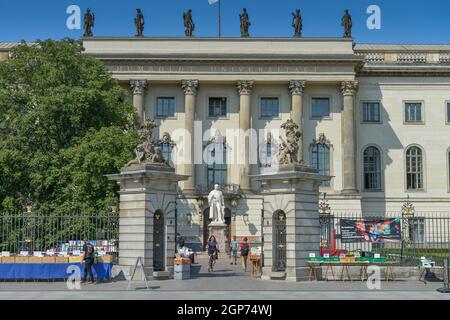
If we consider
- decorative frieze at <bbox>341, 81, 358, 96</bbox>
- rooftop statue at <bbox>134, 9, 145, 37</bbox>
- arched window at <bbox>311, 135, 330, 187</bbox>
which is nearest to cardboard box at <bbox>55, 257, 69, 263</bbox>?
arched window at <bbox>311, 135, 330, 187</bbox>

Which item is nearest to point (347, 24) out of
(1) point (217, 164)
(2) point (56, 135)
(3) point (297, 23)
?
(3) point (297, 23)

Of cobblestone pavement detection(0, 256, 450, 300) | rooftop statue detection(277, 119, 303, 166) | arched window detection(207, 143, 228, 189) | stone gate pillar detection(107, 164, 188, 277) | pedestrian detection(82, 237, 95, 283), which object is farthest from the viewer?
arched window detection(207, 143, 228, 189)

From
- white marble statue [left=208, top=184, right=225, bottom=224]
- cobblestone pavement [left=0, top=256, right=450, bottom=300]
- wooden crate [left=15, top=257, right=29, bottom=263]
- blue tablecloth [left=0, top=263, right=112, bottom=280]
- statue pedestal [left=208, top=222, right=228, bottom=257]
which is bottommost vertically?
cobblestone pavement [left=0, top=256, right=450, bottom=300]

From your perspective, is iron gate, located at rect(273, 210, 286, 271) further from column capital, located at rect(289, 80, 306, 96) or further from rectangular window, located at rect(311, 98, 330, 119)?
rectangular window, located at rect(311, 98, 330, 119)

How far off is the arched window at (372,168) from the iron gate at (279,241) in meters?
38.6

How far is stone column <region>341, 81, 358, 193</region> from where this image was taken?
6212cm

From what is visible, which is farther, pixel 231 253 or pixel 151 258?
pixel 231 253

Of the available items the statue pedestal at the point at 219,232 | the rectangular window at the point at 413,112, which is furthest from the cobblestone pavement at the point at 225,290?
the rectangular window at the point at 413,112

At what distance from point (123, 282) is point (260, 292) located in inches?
257

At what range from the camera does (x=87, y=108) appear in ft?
129

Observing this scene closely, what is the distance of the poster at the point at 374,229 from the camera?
2938 cm

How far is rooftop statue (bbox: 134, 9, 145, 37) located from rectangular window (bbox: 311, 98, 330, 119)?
17.9 metres
